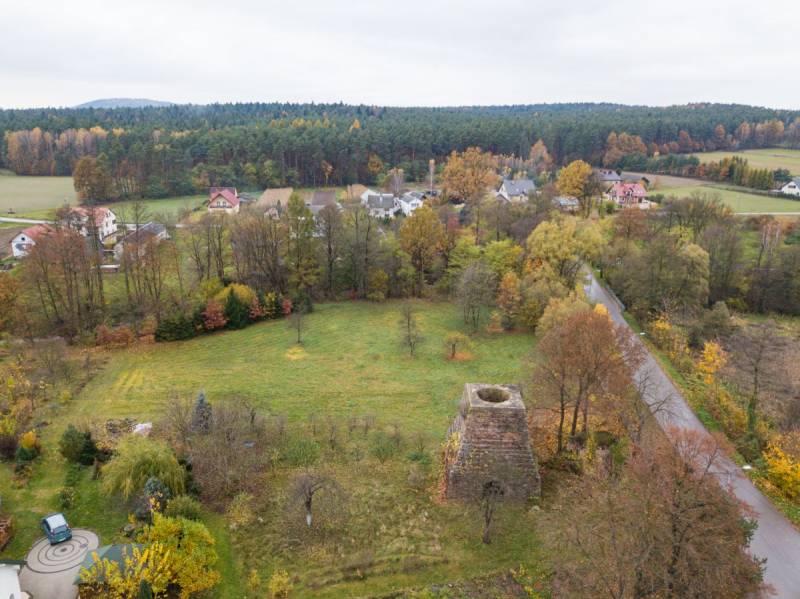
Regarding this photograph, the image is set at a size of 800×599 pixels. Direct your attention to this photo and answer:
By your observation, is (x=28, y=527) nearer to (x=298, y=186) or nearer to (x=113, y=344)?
(x=113, y=344)

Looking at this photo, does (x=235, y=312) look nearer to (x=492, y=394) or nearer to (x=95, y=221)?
(x=95, y=221)

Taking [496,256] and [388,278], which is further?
[388,278]

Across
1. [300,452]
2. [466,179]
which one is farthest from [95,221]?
[466,179]

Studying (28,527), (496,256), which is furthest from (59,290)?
(496,256)

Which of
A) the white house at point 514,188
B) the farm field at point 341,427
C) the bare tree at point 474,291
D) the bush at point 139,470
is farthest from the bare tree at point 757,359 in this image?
the white house at point 514,188

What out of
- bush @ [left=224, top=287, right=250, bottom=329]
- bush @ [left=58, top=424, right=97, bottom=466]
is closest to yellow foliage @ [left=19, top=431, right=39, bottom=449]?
bush @ [left=58, top=424, right=97, bottom=466]

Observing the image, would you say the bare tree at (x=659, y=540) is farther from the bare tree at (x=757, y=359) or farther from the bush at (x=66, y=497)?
the bush at (x=66, y=497)
